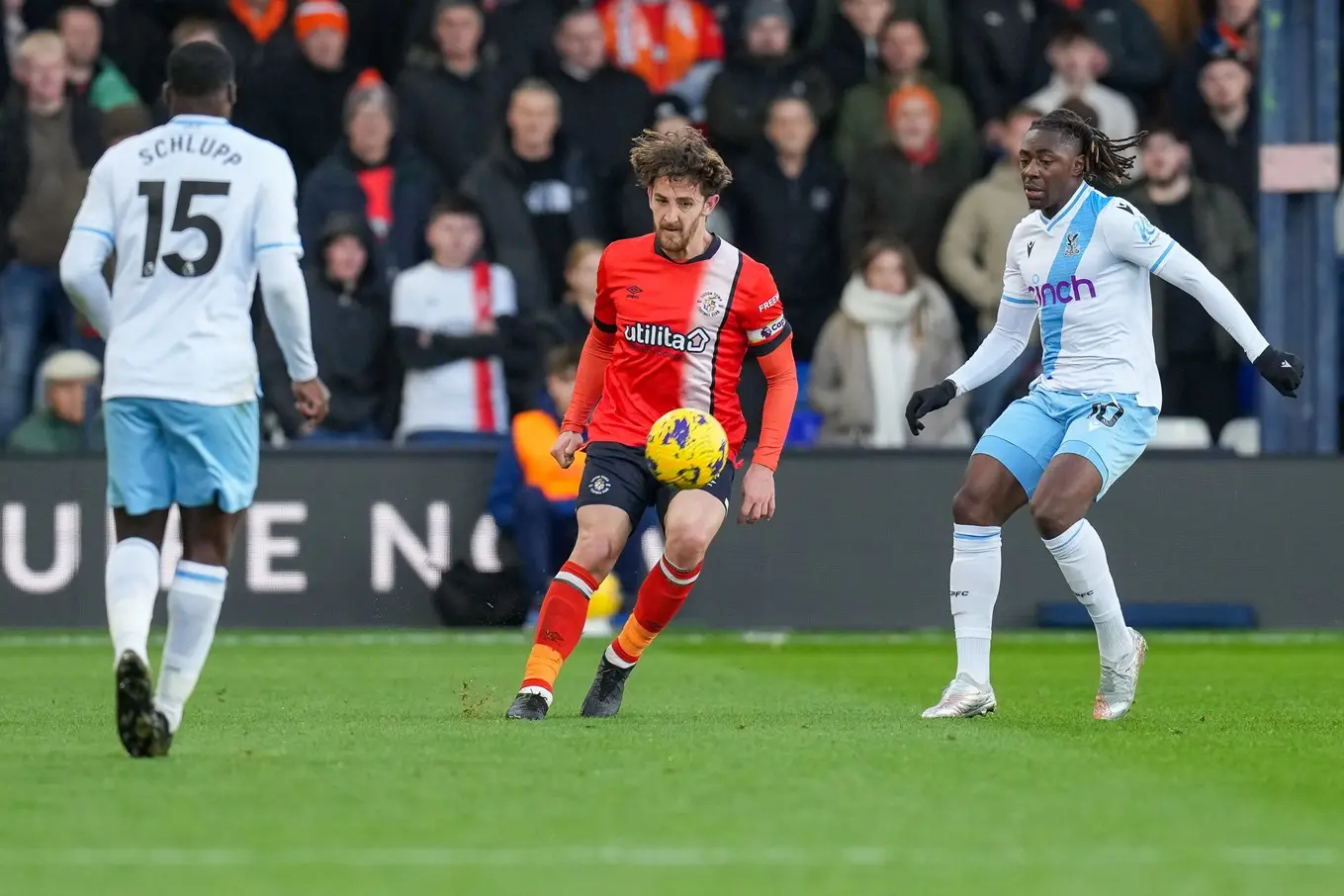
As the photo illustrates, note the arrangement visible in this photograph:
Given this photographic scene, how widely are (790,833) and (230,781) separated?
1725 millimetres

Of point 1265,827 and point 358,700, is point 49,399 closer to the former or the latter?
point 358,700

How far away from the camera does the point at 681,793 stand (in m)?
6.30

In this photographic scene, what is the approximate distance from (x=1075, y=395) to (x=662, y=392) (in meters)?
1.51

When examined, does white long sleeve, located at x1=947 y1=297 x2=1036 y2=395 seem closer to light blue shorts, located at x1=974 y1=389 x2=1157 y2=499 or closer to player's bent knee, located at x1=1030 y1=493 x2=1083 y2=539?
light blue shorts, located at x1=974 y1=389 x2=1157 y2=499

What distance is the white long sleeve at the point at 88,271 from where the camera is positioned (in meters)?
7.01

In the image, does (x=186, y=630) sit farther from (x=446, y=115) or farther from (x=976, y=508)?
(x=446, y=115)

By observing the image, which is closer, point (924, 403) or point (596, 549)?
point (596, 549)

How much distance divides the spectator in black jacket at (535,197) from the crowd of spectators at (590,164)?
2cm

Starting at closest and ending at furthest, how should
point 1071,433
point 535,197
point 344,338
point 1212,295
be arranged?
point 1212,295 → point 1071,433 → point 344,338 → point 535,197

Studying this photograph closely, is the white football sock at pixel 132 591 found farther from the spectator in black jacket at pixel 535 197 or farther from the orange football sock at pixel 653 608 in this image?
the spectator in black jacket at pixel 535 197

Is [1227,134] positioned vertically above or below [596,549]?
above

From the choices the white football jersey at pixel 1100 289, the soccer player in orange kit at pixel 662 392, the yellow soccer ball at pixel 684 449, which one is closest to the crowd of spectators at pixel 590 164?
the soccer player in orange kit at pixel 662 392

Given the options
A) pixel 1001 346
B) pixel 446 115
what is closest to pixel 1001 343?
pixel 1001 346

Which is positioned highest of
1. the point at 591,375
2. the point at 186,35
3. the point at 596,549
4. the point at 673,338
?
the point at 186,35
